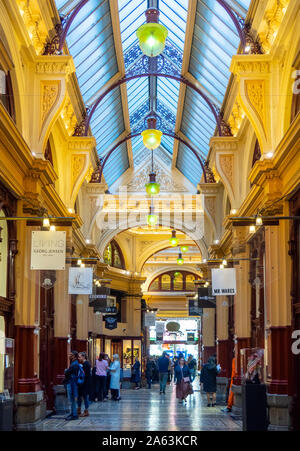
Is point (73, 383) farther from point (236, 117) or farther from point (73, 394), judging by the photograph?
point (236, 117)

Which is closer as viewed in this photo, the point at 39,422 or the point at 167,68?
the point at 39,422

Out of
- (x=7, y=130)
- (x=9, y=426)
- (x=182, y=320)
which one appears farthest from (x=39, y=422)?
Answer: (x=182, y=320)

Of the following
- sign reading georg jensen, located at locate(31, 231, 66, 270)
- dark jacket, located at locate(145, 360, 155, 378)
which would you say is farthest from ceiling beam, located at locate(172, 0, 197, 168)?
dark jacket, located at locate(145, 360, 155, 378)

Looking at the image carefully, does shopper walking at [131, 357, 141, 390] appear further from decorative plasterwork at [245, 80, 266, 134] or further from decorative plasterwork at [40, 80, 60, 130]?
decorative plasterwork at [245, 80, 266, 134]

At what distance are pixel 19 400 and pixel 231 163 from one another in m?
8.69

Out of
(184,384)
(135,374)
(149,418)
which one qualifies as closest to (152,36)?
(149,418)

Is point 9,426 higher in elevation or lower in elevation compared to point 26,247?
lower

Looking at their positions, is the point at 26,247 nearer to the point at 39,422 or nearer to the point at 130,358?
the point at 39,422

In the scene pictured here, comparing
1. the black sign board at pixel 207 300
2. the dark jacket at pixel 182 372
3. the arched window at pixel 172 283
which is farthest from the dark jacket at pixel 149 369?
the arched window at pixel 172 283

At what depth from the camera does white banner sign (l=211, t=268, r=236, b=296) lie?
15.5 metres

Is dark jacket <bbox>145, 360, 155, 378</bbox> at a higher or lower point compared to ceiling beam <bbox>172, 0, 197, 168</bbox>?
lower

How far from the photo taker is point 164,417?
51.5 feet

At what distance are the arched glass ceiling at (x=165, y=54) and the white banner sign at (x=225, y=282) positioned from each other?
210 inches

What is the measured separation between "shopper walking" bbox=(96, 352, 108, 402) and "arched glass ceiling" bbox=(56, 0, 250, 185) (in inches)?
296
